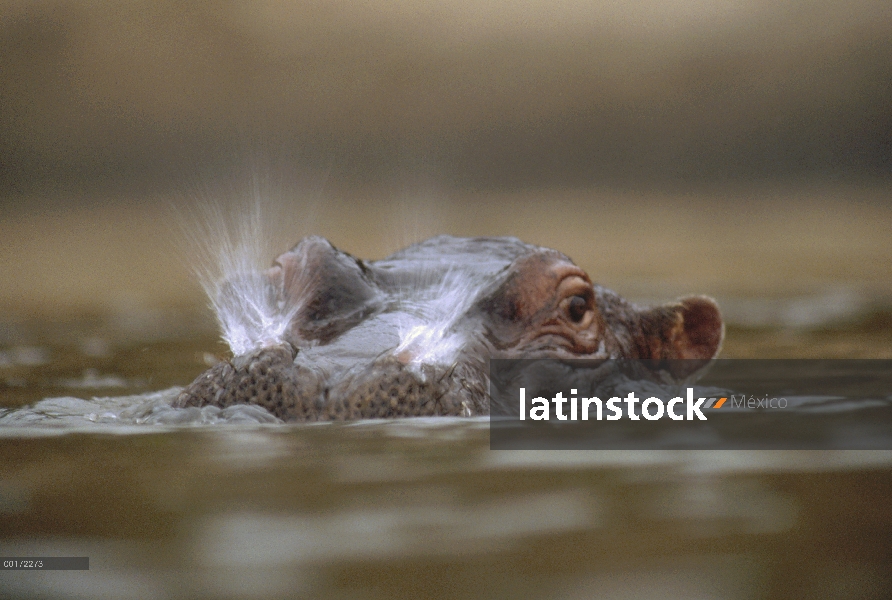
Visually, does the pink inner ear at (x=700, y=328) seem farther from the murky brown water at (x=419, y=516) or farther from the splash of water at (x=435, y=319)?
the murky brown water at (x=419, y=516)

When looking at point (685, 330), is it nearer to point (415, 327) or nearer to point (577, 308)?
point (577, 308)

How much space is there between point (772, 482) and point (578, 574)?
99 centimetres

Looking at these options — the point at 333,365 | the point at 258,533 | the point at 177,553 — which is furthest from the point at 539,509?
the point at 333,365

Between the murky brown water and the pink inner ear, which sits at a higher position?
the pink inner ear

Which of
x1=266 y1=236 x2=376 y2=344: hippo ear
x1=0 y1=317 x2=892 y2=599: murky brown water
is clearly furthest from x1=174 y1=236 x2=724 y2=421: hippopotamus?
x1=0 y1=317 x2=892 y2=599: murky brown water

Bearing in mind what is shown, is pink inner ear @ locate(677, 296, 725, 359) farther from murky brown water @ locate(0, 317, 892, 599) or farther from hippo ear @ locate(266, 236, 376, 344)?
murky brown water @ locate(0, 317, 892, 599)

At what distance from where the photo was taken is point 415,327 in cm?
455

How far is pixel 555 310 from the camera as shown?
4.94 metres

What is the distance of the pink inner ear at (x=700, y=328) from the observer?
5.93 metres

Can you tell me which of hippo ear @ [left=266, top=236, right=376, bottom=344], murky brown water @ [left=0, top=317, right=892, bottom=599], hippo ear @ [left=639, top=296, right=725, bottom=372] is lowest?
murky brown water @ [left=0, top=317, right=892, bottom=599]

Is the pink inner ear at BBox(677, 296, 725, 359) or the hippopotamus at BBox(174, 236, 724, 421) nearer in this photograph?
the hippopotamus at BBox(174, 236, 724, 421)

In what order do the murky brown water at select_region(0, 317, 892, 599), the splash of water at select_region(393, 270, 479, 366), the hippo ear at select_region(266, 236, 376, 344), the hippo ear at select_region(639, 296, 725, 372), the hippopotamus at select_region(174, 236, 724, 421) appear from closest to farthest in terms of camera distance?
the murky brown water at select_region(0, 317, 892, 599)
the hippopotamus at select_region(174, 236, 724, 421)
the splash of water at select_region(393, 270, 479, 366)
the hippo ear at select_region(266, 236, 376, 344)
the hippo ear at select_region(639, 296, 725, 372)

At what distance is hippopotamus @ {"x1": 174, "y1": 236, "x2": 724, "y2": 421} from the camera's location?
402cm

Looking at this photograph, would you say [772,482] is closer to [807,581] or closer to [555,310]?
[807,581]
